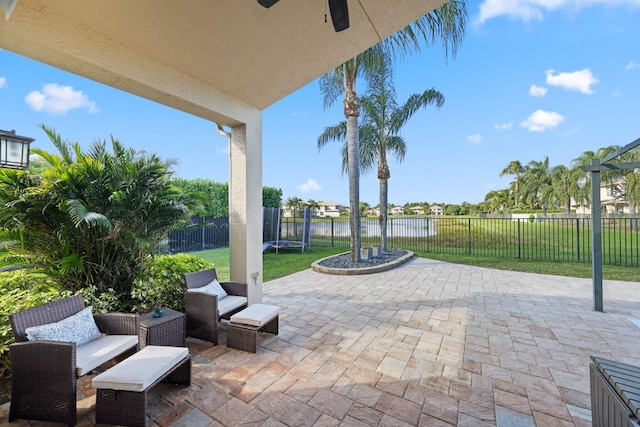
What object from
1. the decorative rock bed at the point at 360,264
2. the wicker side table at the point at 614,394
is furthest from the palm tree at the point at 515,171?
the wicker side table at the point at 614,394

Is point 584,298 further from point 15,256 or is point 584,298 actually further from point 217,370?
point 15,256

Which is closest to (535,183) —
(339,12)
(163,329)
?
(339,12)

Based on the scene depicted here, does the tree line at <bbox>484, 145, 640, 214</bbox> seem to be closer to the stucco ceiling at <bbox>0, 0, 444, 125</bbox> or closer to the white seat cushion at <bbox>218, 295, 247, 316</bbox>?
the stucco ceiling at <bbox>0, 0, 444, 125</bbox>

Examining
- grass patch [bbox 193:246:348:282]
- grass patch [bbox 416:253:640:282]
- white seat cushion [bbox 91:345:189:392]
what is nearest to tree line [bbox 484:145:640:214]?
grass patch [bbox 416:253:640:282]

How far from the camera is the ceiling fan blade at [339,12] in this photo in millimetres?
2051

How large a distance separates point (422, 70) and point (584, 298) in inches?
348

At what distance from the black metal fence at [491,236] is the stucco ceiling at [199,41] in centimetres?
835

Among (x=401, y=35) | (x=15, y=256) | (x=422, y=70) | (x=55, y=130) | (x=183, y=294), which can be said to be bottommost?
(x=183, y=294)

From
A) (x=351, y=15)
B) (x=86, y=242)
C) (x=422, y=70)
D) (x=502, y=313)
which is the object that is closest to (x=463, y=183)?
(x=422, y=70)

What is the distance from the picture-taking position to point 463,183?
28266 mm

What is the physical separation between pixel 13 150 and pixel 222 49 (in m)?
2.24

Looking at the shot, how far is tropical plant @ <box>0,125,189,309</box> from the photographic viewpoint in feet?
9.22

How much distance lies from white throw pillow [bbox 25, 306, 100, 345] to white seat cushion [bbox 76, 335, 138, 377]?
71 mm

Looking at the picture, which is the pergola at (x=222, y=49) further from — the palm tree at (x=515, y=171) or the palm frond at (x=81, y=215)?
the palm tree at (x=515, y=171)
